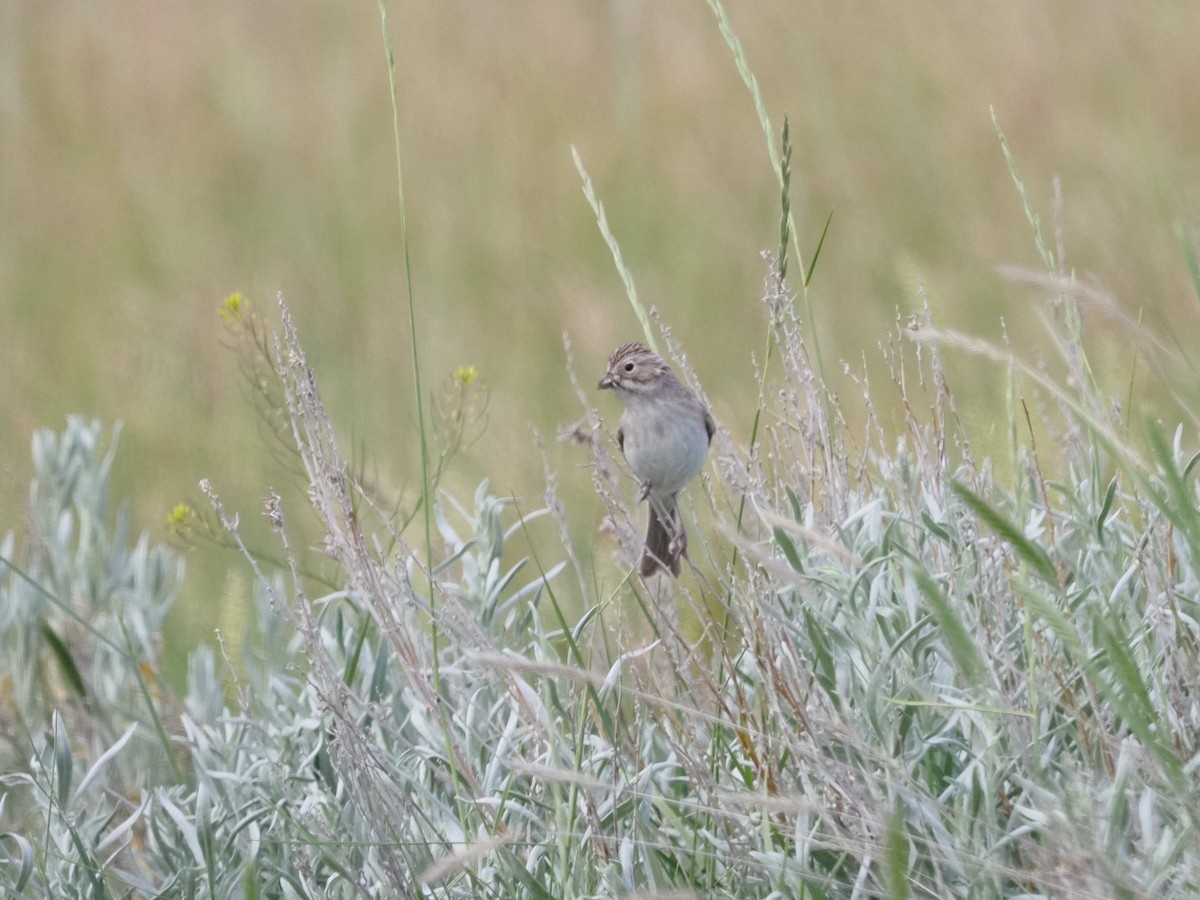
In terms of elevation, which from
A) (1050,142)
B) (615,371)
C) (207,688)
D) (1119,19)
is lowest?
(207,688)

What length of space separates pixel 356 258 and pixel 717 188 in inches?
76.7

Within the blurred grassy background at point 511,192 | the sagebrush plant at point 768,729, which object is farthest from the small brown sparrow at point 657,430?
the sagebrush plant at point 768,729

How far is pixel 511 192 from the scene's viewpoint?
8.84m

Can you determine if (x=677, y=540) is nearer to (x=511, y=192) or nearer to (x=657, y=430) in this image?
(x=657, y=430)

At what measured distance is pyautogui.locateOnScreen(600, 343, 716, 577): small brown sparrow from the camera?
3764mm

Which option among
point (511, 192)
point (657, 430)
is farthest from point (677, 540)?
point (511, 192)

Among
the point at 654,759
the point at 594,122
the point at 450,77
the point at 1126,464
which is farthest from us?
the point at 450,77

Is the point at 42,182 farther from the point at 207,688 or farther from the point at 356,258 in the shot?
the point at 207,688

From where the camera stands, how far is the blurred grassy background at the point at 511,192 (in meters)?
6.62

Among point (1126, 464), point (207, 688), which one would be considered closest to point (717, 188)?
point (207, 688)

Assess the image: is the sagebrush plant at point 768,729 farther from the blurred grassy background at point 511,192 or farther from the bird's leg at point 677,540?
the blurred grassy background at point 511,192

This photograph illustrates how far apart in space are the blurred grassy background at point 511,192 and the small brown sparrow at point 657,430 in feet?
2.35

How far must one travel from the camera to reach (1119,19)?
8930 mm

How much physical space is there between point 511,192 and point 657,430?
517 cm
